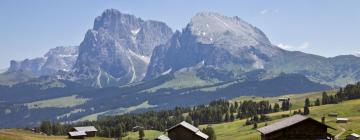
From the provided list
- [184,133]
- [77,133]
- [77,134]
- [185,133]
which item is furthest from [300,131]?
[77,133]

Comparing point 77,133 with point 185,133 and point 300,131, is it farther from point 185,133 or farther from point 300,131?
point 300,131

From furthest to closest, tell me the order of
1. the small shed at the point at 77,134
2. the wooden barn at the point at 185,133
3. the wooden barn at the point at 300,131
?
the small shed at the point at 77,134, the wooden barn at the point at 185,133, the wooden barn at the point at 300,131

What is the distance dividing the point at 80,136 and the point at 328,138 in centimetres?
11463

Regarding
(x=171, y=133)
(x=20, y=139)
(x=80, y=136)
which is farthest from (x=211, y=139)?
(x=20, y=139)

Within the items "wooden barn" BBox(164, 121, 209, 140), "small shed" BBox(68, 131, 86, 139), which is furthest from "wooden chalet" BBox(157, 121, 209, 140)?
"small shed" BBox(68, 131, 86, 139)

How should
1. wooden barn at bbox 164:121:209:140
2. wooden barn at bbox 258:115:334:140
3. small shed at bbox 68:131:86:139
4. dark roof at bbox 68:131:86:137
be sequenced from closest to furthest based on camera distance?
wooden barn at bbox 258:115:334:140, wooden barn at bbox 164:121:209:140, small shed at bbox 68:131:86:139, dark roof at bbox 68:131:86:137

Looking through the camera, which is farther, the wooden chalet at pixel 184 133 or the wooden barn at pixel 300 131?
the wooden chalet at pixel 184 133

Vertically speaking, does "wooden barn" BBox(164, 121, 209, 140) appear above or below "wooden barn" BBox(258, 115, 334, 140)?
below

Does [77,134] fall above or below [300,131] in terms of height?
below

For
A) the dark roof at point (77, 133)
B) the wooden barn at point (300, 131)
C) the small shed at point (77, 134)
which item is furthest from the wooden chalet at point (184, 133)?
the dark roof at point (77, 133)

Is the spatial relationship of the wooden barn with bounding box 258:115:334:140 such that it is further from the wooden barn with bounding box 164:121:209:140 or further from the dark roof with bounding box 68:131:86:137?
the dark roof with bounding box 68:131:86:137

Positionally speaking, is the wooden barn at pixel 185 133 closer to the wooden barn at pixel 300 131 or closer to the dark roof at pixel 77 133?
the wooden barn at pixel 300 131

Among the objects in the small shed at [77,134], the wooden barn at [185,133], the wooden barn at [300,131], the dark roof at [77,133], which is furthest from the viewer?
the dark roof at [77,133]

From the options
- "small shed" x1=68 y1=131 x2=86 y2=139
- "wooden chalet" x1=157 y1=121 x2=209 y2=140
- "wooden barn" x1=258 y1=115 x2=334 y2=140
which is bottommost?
"small shed" x1=68 y1=131 x2=86 y2=139
